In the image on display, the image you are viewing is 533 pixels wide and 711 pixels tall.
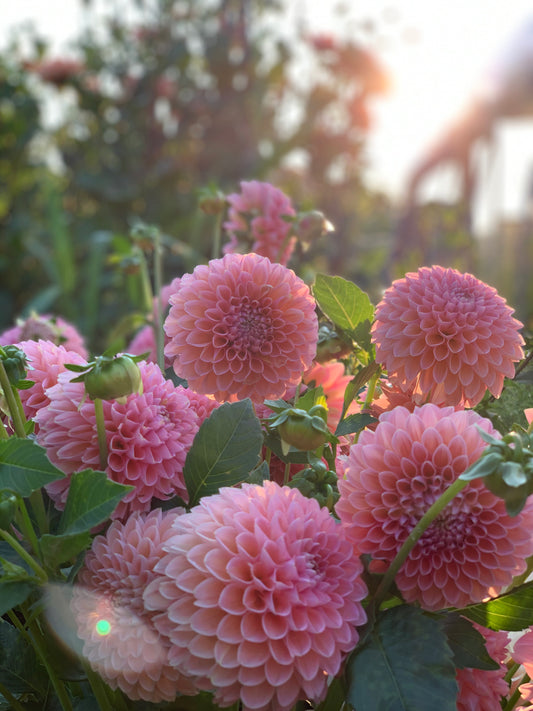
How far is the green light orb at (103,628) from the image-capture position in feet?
0.96

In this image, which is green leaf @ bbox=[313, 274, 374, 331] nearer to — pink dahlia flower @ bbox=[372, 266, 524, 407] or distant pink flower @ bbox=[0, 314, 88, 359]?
pink dahlia flower @ bbox=[372, 266, 524, 407]

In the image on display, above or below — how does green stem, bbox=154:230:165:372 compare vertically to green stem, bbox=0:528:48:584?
below

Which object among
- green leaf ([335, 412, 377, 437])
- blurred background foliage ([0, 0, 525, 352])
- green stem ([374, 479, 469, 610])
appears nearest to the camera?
green stem ([374, 479, 469, 610])

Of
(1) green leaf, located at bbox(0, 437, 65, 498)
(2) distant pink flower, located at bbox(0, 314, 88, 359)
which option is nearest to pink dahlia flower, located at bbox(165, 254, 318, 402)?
(1) green leaf, located at bbox(0, 437, 65, 498)

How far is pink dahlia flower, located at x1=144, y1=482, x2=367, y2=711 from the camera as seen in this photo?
0.26 m

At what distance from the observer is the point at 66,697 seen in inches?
12.4

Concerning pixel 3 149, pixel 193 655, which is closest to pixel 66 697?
pixel 193 655

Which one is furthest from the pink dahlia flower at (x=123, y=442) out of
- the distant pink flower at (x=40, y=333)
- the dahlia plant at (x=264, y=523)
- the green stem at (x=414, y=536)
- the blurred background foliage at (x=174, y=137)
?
the blurred background foliage at (x=174, y=137)

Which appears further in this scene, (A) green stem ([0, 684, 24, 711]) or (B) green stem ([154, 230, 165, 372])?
(B) green stem ([154, 230, 165, 372])

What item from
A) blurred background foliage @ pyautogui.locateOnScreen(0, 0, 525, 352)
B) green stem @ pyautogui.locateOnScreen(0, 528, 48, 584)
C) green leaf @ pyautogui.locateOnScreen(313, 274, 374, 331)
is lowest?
blurred background foliage @ pyautogui.locateOnScreen(0, 0, 525, 352)

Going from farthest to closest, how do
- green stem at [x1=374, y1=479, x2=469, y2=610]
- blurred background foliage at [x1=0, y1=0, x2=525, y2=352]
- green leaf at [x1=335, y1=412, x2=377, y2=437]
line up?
blurred background foliage at [x1=0, y1=0, x2=525, y2=352] → green leaf at [x1=335, y1=412, x2=377, y2=437] → green stem at [x1=374, y1=479, x2=469, y2=610]

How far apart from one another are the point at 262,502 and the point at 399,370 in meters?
0.11

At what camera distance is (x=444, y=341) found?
0.36 m

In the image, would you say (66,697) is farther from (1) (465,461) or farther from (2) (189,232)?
(2) (189,232)
